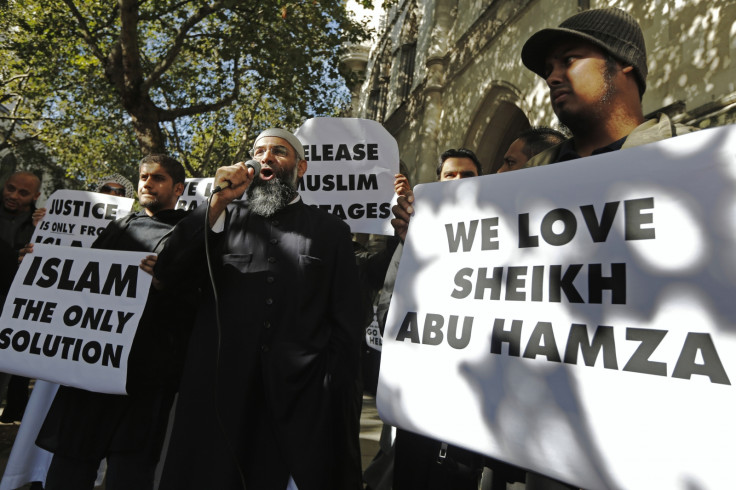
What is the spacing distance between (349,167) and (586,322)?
3217 millimetres

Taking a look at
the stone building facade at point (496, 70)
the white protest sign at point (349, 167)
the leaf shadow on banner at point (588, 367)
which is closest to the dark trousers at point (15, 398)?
the white protest sign at point (349, 167)

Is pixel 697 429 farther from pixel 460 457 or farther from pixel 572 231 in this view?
pixel 460 457

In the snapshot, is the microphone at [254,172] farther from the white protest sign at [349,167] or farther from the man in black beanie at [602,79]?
the white protest sign at [349,167]

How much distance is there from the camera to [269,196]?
9.15 feet

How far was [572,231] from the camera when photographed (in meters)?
1.50

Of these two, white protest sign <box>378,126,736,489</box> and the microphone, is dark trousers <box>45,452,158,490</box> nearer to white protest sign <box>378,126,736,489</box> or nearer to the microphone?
the microphone

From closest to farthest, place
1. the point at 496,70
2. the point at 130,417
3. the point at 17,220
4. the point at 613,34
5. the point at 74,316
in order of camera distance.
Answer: the point at 613,34, the point at 130,417, the point at 74,316, the point at 17,220, the point at 496,70

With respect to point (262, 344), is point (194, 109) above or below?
above

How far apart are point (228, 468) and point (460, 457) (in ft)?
3.12

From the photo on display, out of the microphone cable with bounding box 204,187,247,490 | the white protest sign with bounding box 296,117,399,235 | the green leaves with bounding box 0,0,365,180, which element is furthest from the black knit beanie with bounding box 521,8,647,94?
the green leaves with bounding box 0,0,365,180

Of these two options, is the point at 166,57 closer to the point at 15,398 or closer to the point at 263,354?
the point at 15,398

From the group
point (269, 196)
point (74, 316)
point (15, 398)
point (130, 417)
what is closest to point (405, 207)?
point (269, 196)

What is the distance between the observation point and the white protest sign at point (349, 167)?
14.3 feet

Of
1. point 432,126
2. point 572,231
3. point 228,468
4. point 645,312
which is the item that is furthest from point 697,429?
point 432,126
